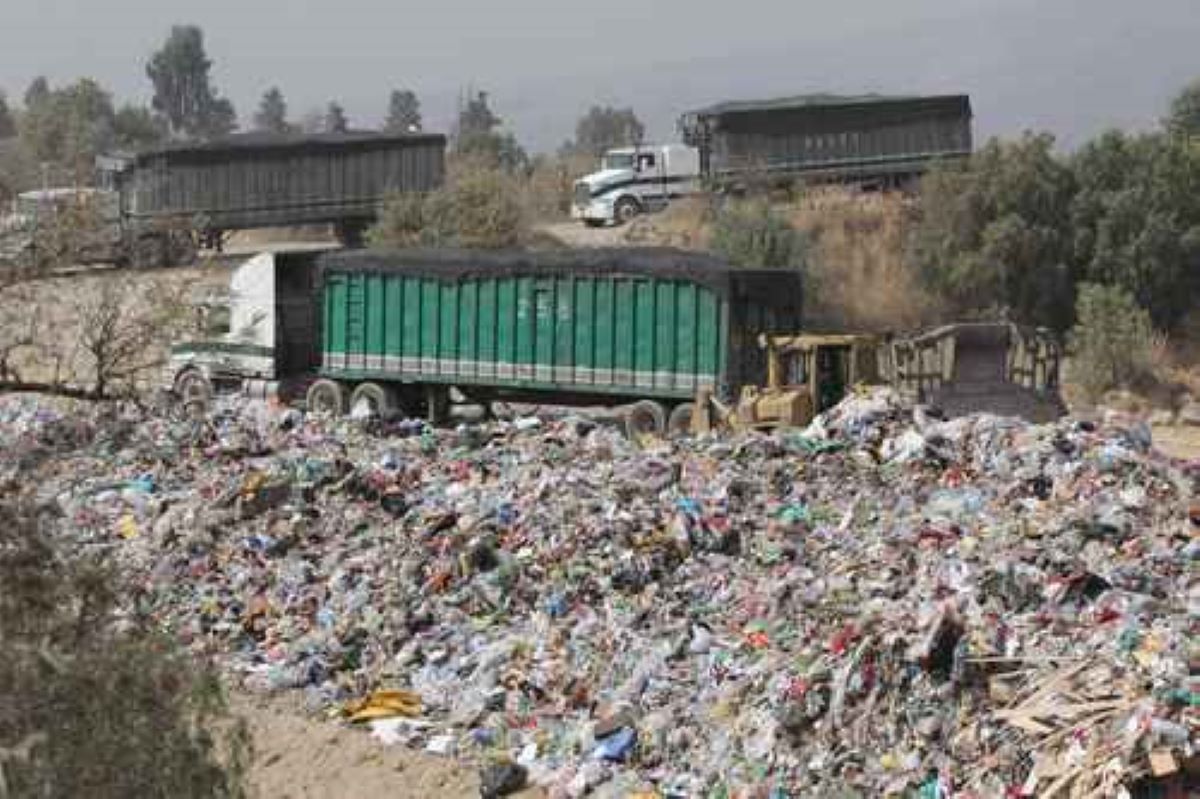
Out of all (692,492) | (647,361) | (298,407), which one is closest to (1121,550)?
(692,492)

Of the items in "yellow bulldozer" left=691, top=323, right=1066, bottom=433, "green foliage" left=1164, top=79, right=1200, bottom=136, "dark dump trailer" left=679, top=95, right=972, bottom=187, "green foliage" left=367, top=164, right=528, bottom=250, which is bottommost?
"yellow bulldozer" left=691, top=323, right=1066, bottom=433

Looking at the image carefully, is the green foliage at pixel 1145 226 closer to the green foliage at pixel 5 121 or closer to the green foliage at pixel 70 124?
the green foliage at pixel 70 124

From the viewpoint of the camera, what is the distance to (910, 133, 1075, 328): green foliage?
34906mm

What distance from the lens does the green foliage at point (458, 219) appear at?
123 feet

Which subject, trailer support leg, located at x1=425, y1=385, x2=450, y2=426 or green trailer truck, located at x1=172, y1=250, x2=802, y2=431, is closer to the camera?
green trailer truck, located at x1=172, y1=250, x2=802, y2=431

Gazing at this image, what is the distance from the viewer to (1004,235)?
3484cm

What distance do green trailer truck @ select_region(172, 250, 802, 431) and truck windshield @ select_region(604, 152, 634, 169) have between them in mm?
16694

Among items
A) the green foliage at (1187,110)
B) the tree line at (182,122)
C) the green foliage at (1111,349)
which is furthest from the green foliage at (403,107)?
the green foliage at (1111,349)

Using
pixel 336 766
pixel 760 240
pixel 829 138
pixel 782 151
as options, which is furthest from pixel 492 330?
pixel 829 138

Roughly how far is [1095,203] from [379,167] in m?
15.7

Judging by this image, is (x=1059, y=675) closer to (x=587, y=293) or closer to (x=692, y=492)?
(x=692, y=492)

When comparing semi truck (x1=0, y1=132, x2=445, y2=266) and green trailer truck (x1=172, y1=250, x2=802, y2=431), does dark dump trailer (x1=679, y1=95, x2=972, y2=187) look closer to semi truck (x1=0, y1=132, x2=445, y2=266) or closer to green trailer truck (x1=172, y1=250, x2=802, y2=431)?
semi truck (x1=0, y1=132, x2=445, y2=266)

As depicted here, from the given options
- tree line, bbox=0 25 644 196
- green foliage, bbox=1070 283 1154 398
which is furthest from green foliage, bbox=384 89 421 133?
green foliage, bbox=1070 283 1154 398

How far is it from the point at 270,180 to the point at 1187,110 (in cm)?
2460
